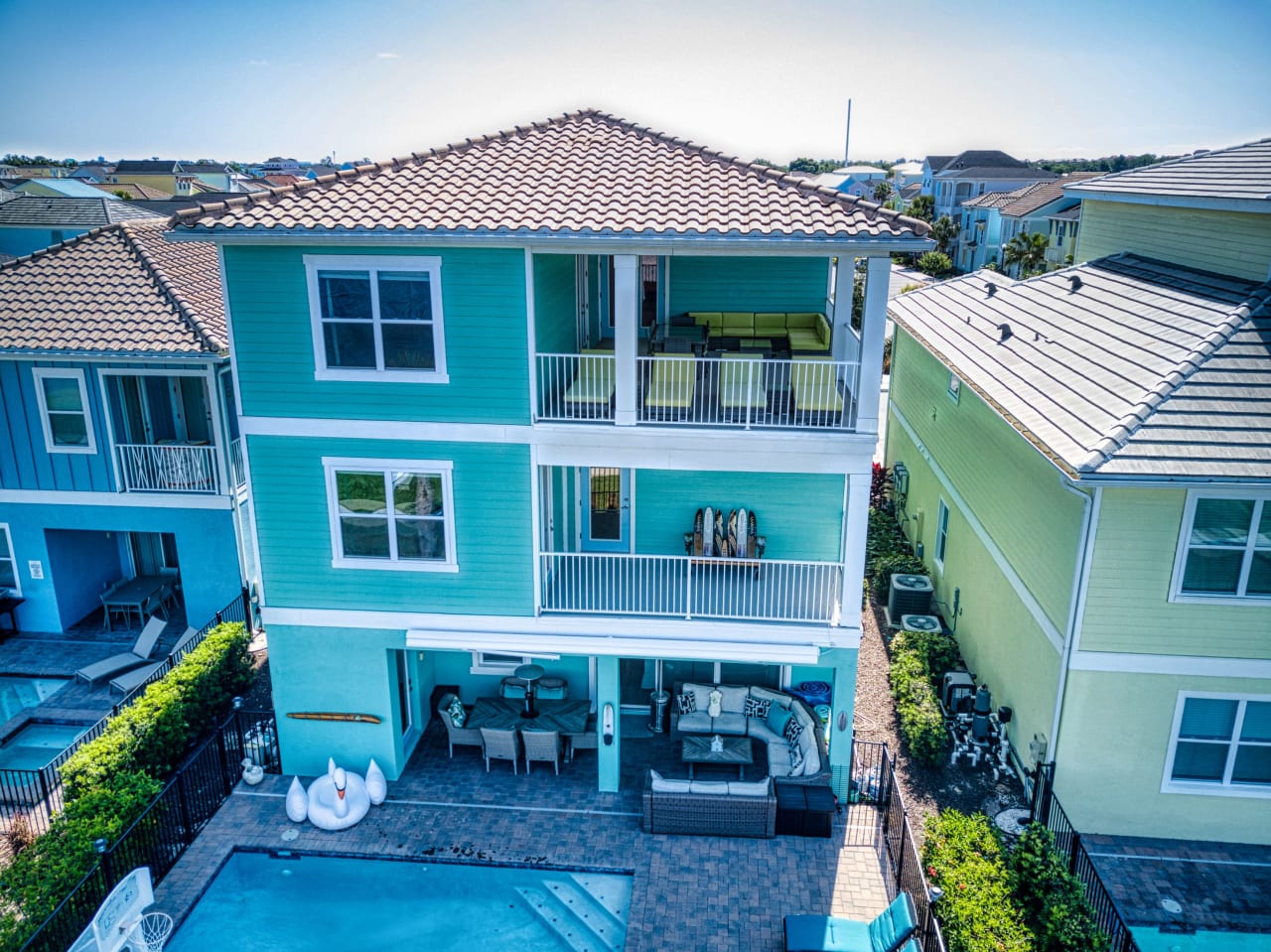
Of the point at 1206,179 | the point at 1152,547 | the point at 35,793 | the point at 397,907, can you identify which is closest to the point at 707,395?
the point at 1152,547

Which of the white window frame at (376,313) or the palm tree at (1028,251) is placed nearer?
the white window frame at (376,313)

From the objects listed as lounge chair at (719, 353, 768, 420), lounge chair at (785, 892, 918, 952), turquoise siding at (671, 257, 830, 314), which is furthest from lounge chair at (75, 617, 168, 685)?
lounge chair at (785, 892, 918, 952)

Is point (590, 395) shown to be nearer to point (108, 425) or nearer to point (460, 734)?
point (460, 734)

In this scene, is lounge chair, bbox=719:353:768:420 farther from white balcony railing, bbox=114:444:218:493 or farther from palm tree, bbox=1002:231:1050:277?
palm tree, bbox=1002:231:1050:277

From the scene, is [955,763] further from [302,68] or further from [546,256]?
[302,68]

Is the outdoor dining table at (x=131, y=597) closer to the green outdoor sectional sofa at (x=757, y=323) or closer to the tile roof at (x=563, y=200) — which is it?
the tile roof at (x=563, y=200)

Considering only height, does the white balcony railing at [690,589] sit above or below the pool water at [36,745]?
above

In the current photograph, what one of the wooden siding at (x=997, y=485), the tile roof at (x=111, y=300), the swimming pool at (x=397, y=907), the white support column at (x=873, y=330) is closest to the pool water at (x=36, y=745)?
the swimming pool at (x=397, y=907)
